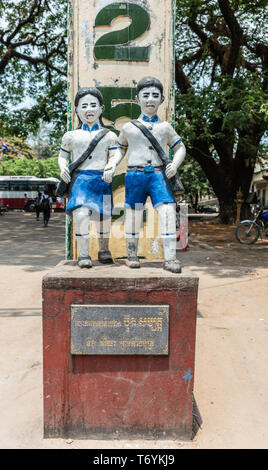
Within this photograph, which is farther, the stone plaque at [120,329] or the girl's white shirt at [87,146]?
the girl's white shirt at [87,146]

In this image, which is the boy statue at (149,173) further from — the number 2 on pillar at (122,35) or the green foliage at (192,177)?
the green foliage at (192,177)

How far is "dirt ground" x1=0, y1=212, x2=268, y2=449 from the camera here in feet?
8.91

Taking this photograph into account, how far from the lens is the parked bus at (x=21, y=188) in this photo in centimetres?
2883

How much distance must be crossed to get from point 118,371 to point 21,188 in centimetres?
2816

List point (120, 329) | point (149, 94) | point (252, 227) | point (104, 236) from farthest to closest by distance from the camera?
point (252, 227) → point (104, 236) → point (149, 94) → point (120, 329)

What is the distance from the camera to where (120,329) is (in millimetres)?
2662

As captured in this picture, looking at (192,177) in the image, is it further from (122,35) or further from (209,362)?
(209,362)

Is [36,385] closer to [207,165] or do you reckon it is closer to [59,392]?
[59,392]

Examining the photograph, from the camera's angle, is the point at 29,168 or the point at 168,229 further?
the point at 29,168

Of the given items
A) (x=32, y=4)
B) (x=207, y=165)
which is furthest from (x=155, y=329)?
(x=32, y=4)

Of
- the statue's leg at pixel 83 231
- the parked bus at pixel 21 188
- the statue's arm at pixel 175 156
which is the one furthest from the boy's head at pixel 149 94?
the parked bus at pixel 21 188

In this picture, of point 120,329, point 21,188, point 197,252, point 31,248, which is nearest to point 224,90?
point 197,252

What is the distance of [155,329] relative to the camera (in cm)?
266
